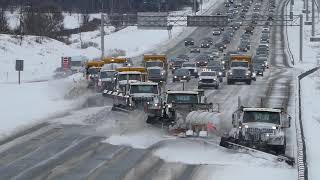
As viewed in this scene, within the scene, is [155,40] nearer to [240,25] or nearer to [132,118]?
[240,25]

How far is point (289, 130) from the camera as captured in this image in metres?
32.2

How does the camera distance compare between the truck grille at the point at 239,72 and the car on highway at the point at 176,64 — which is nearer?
the truck grille at the point at 239,72

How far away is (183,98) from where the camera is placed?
1330 inches

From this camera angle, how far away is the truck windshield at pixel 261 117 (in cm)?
2622

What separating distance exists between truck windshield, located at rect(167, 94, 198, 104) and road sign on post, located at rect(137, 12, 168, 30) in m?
67.0

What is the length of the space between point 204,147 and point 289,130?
704 centimetres

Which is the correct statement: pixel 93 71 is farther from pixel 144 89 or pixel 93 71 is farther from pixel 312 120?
pixel 312 120

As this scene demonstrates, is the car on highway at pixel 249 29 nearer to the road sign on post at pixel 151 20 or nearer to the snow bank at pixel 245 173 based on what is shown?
the road sign on post at pixel 151 20

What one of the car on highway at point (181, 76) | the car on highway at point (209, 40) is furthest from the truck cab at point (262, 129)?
the car on highway at point (209, 40)

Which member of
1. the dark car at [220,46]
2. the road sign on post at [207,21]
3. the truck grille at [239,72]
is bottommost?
the truck grille at [239,72]

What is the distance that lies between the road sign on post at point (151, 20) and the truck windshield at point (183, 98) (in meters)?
67.0

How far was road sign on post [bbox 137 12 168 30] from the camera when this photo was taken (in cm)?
10075

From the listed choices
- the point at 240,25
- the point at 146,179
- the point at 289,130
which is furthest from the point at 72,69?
the point at 240,25

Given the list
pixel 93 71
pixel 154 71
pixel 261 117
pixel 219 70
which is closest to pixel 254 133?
pixel 261 117
